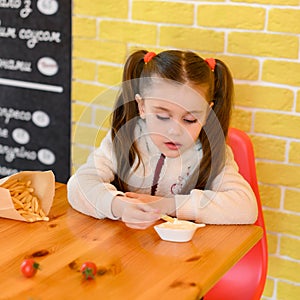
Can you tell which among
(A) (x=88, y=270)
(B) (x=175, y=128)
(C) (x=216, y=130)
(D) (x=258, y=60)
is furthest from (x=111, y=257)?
(D) (x=258, y=60)

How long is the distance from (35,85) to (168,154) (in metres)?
0.97

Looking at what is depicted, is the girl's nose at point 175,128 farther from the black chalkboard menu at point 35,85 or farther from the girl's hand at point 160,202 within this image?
the black chalkboard menu at point 35,85

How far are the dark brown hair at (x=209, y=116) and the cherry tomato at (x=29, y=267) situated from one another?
53 cm

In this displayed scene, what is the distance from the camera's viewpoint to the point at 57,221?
148cm

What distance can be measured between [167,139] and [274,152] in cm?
50

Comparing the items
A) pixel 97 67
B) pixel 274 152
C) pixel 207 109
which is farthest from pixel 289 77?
pixel 97 67

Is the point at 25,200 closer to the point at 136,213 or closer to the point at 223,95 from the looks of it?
the point at 136,213

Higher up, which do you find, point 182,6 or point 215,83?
point 182,6

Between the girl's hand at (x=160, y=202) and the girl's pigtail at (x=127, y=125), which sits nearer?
the girl's hand at (x=160, y=202)

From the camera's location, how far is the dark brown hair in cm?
162

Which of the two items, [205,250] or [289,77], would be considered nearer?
[205,250]

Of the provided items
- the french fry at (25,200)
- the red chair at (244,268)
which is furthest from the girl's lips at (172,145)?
the french fry at (25,200)

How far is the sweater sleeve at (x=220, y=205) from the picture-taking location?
4.90 ft

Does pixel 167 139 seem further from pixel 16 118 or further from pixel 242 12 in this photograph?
pixel 16 118
